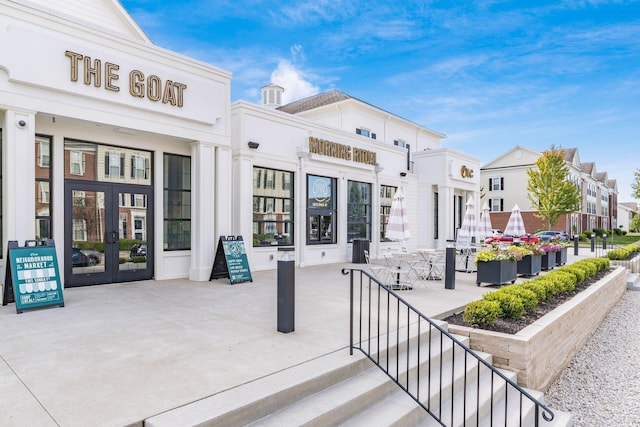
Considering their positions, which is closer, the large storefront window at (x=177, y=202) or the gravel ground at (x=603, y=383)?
the gravel ground at (x=603, y=383)

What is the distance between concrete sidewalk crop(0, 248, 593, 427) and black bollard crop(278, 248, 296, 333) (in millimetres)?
160

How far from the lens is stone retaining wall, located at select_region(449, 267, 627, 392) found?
15.7ft

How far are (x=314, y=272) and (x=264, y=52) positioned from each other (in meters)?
12.2

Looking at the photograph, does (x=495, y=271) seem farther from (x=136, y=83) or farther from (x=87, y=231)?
(x=87, y=231)

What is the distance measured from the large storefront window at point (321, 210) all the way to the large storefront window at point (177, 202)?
4.43m

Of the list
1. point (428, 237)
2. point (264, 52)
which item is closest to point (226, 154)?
point (264, 52)

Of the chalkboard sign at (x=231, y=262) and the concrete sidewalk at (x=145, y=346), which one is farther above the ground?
the chalkboard sign at (x=231, y=262)

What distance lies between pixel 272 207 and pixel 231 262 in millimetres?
3175

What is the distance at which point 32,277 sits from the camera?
6.04 metres

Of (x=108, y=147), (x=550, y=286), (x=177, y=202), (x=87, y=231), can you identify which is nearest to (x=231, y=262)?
(x=177, y=202)

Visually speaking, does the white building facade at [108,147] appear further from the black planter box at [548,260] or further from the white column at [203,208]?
the black planter box at [548,260]

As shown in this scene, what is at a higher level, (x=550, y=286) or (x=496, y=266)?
(x=496, y=266)

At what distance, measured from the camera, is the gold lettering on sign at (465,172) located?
2017cm

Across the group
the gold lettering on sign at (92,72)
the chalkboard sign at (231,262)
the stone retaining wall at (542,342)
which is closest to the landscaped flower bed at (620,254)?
the stone retaining wall at (542,342)
